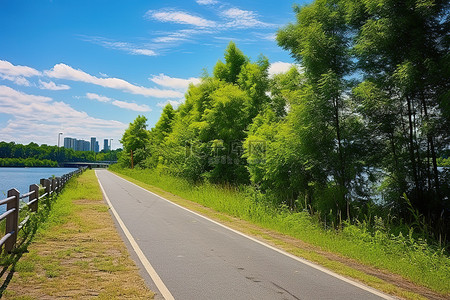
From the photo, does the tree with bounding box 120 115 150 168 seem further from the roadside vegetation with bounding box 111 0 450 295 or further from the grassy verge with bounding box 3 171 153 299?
the grassy verge with bounding box 3 171 153 299

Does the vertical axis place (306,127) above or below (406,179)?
above

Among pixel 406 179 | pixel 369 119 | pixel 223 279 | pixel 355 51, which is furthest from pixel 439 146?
pixel 223 279

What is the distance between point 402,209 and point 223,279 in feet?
30.7

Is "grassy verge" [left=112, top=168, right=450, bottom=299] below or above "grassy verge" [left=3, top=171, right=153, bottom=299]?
below

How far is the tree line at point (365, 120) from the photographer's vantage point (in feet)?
36.0

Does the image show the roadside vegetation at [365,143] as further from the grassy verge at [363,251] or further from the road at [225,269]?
the road at [225,269]

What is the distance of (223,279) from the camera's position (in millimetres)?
6246

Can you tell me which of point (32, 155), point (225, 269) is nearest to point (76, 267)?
point (225, 269)

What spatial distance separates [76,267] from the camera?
6.85 m

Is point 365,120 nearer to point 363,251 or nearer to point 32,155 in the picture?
point 363,251

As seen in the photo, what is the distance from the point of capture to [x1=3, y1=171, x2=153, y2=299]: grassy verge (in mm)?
5426

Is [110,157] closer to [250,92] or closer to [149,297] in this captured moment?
[250,92]

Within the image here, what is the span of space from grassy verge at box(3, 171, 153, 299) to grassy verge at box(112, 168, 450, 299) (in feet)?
13.8

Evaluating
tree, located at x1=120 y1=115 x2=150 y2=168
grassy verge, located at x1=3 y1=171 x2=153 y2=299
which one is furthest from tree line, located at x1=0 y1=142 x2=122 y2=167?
grassy verge, located at x1=3 y1=171 x2=153 y2=299
